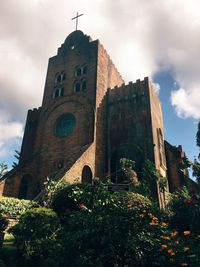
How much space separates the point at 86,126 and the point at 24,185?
6.80 m

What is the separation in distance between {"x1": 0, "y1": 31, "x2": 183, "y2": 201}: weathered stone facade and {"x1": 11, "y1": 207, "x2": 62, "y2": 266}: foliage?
6.48 m

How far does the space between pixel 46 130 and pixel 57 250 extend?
16480mm

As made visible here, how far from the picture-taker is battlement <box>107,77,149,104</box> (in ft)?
69.5

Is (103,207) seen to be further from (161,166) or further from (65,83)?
(65,83)

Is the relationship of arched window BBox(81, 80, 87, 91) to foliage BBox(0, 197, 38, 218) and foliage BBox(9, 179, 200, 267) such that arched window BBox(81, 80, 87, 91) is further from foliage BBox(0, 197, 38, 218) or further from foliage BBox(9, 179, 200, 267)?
foliage BBox(9, 179, 200, 267)

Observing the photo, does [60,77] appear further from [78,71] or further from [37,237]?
[37,237]

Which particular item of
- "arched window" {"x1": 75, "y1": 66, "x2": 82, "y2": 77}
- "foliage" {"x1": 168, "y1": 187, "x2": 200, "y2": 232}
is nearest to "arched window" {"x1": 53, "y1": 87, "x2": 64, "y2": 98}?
"arched window" {"x1": 75, "y1": 66, "x2": 82, "y2": 77}

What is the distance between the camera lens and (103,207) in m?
7.23

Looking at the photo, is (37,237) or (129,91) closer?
(37,237)

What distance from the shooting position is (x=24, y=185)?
63.3ft

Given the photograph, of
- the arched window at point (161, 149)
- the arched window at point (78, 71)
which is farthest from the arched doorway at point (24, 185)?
the arched window at point (78, 71)

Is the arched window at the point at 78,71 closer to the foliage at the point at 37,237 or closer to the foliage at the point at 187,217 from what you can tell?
the foliage at the point at 37,237

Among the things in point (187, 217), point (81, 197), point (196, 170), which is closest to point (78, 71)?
point (196, 170)

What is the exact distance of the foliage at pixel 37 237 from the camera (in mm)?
7656
